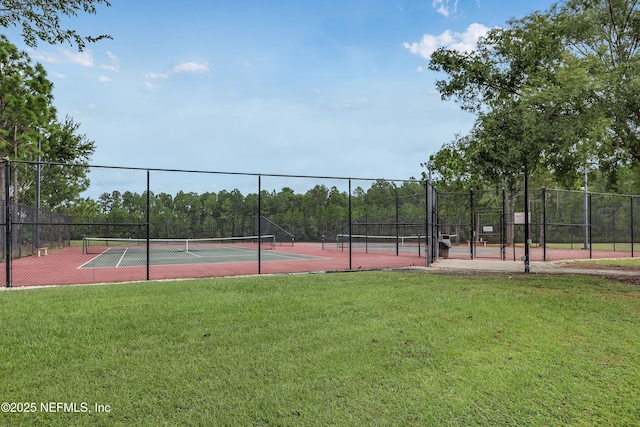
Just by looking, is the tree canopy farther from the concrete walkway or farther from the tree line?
the tree line

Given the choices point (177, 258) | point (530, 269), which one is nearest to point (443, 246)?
point (530, 269)

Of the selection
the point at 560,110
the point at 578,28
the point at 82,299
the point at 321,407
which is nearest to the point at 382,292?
the point at 321,407

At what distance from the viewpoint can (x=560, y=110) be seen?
8602mm

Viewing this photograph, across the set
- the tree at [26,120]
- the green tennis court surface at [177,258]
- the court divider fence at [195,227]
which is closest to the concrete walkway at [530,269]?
the court divider fence at [195,227]

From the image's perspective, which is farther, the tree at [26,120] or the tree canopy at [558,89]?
the tree at [26,120]

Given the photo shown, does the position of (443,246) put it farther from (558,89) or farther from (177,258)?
(177,258)

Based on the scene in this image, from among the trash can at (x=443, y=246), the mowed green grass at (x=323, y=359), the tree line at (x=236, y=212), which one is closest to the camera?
the mowed green grass at (x=323, y=359)

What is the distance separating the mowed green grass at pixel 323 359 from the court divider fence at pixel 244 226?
4.60 meters

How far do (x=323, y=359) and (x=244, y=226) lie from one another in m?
21.4

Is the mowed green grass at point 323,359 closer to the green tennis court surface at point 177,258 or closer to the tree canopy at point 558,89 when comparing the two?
the tree canopy at point 558,89

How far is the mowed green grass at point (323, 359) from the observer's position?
275 centimetres

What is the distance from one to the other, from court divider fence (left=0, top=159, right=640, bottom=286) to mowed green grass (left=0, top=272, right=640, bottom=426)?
4.60 metres

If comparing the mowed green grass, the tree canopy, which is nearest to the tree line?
the tree canopy

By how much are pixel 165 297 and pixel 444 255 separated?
1246 centimetres
